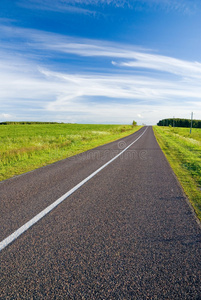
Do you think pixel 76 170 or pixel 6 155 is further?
pixel 6 155

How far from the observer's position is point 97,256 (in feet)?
8.87

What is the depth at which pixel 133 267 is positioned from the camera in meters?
2.49

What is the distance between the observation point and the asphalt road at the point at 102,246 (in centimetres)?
219

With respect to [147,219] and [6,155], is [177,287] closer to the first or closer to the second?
[147,219]

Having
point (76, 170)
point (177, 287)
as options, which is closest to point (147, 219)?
point (177, 287)

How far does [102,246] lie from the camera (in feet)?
9.62

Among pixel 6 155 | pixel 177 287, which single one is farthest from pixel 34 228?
pixel 6 155

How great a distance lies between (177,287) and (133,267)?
0.54 meters

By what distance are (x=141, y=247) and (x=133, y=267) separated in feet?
1.56

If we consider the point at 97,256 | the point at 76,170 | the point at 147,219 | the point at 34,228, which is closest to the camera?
the point at 97,256

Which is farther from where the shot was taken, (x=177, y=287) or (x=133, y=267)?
(x=133, y=267)

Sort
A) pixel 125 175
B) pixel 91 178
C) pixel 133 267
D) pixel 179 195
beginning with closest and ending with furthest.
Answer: pixel 133 267
pixel 179 195
pixel 91 178
pixel 125 175

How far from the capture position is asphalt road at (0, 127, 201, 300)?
2.19 meters

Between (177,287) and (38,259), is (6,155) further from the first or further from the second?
(177,287)
